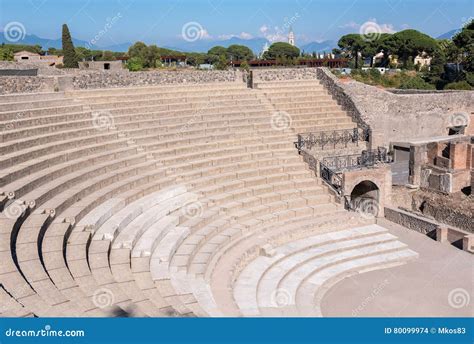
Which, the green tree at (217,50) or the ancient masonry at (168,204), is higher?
the green tree at (217,50)

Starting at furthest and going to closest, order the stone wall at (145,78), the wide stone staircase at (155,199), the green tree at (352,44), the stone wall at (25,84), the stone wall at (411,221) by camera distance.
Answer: the green tree at (352,44) < the stone wall at (145,78) < the stone wall at (411,221) < the stone wall at (25,84) < the wide stone staircase at (155,199)

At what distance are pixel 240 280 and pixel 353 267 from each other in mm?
2630

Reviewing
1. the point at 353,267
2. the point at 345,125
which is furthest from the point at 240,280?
the point at 345,125

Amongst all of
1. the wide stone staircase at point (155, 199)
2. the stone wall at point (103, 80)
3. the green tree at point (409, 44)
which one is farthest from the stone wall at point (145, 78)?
the green tree at point (409, 44)

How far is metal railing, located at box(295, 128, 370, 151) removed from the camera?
14587mm

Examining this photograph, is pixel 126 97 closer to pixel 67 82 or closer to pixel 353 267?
pixel 67 82

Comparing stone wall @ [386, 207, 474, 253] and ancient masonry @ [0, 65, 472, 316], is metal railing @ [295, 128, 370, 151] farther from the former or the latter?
stone wall @ [386, 207, 474, 253]

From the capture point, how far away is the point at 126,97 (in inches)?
552

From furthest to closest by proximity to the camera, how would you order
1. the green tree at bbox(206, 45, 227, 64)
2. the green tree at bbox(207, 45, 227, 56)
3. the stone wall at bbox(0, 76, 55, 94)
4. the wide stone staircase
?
the green tree at bbox(207, 45, 227, 56)
the green tree at bbox(206, 45, 227, 64)
the stone wall at bbox(0, 76, 55, 94)
the wide stone staircase

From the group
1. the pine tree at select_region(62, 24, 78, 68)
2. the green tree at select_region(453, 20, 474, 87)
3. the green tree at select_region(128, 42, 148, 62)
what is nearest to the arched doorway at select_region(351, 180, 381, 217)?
the pine tree at select_region(62, 24, 78, 68)

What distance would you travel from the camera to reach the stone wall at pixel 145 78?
14.0 meters

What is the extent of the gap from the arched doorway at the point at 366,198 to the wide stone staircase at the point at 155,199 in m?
1.54

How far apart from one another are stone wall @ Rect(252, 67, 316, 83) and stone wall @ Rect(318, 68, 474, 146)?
1.39 ft

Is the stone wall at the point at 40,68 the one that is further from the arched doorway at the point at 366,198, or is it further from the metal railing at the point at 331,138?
the arched doorway at the point at 366,198
